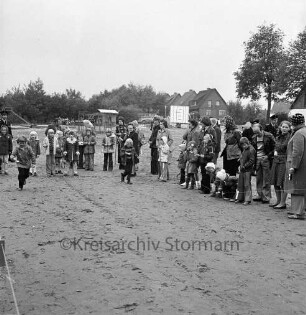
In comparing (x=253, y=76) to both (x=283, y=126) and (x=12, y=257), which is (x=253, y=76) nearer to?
(x=283, y=126)

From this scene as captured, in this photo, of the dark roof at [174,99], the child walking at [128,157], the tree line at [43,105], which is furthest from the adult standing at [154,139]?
the dark roof at [174,99]

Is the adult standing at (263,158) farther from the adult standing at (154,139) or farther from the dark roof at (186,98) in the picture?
the dark roof at (186,98)

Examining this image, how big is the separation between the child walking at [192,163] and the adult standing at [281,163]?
2693 mm

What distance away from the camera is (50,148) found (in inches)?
632

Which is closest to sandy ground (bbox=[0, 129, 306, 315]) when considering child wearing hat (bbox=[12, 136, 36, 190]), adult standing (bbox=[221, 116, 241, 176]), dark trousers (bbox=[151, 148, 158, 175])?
adult standing (bbox=[221, 116, 241, 176])

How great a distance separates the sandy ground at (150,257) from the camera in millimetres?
4863

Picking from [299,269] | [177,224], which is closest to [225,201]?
[177,224]

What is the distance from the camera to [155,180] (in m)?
15.3

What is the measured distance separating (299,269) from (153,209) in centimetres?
435

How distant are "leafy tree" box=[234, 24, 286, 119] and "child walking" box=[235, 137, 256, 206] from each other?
2332 inches

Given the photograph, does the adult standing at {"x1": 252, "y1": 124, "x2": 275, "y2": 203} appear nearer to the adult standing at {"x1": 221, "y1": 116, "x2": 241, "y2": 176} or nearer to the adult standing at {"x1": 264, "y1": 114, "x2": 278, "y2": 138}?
the adult standing at {"x1": 221, "y1": 116, "x2": 241, "y2": 176}

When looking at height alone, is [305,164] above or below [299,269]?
above

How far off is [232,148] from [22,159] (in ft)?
18.2

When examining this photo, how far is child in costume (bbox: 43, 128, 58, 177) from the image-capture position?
16.0 meters
